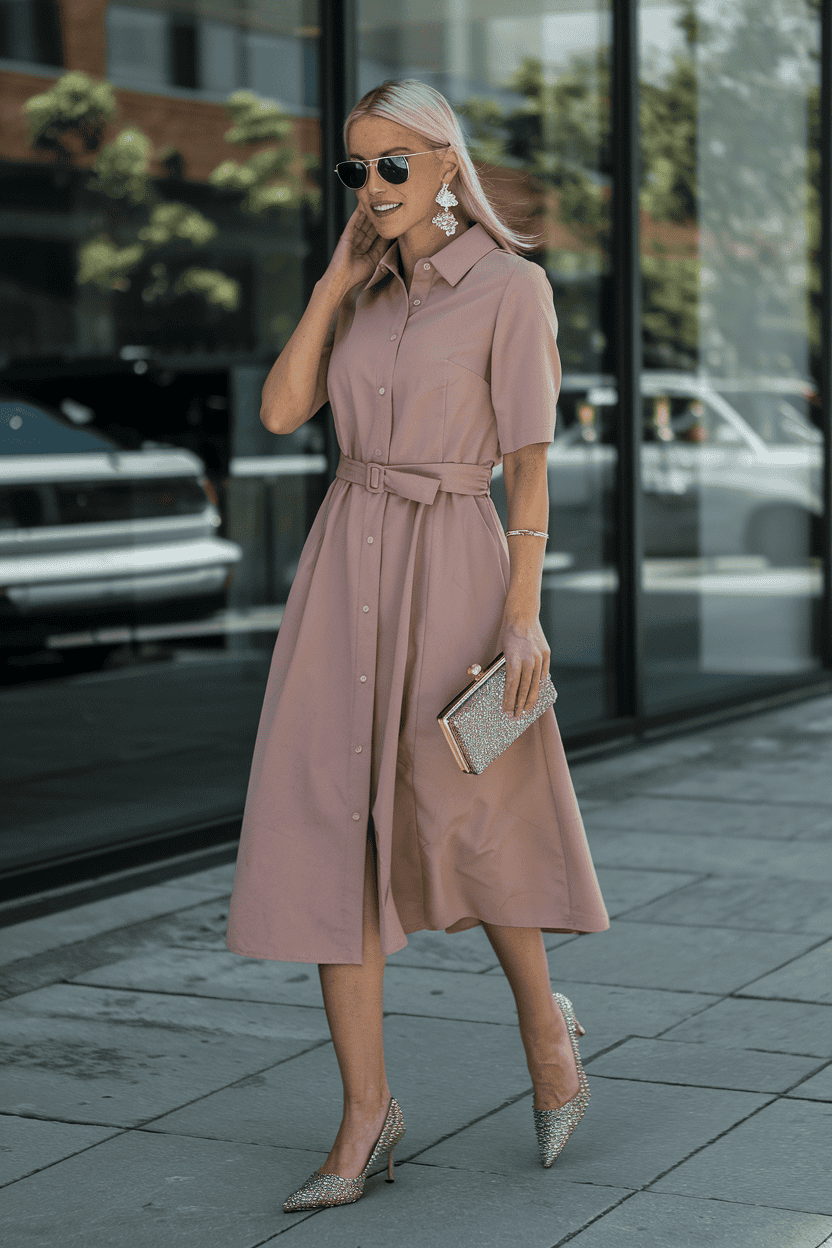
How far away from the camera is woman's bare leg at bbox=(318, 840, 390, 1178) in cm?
314

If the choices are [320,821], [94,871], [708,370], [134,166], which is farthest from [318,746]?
[134,166]

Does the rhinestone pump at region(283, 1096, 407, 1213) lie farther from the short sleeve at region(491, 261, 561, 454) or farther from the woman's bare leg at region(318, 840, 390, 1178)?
the short sleeve at region(491, 261, 561, 454)

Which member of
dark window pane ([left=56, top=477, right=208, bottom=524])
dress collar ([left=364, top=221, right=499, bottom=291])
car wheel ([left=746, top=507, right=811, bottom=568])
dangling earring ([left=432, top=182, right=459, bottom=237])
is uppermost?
dangling earring ([left=432, top=182, right=459, bottom=237])

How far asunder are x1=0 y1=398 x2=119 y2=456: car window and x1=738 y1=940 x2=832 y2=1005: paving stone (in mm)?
4446

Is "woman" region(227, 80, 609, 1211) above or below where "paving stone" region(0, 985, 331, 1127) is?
above

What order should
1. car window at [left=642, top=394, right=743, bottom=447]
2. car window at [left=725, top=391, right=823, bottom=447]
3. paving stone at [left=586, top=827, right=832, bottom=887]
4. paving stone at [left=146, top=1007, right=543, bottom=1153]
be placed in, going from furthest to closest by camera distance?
car window at [left=725, top=391, right=823, bottom=447] < car window at [left=642, top=394, right=743, bottom=447] < paving stone at [left=586, top=827, right=832, bottom=887] < paving stone at [left=146, top=1007, right=543, bottom=1153]

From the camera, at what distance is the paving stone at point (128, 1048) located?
143 inches

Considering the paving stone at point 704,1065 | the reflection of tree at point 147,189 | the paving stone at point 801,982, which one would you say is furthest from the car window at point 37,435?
the paving stone at point 704,1065

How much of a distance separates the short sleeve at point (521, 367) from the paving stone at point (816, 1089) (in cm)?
141

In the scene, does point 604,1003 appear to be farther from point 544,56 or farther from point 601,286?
point 544,56

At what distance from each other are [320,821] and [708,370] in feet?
19.8

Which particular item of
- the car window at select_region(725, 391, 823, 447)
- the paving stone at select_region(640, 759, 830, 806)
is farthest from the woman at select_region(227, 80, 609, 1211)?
the car window at select_region(725, 391, 823, 447)

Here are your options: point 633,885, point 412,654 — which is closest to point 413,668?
point 412,654

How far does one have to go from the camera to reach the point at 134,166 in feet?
31.7
